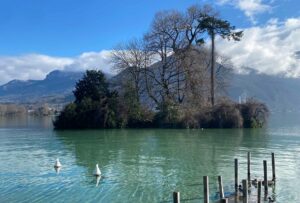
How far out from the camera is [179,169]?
102 ft

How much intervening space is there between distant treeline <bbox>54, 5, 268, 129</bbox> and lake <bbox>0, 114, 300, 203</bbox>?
21.3 m

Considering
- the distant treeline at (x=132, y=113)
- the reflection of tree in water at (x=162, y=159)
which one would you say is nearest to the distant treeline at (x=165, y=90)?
the distant treeline at (x=132, y=113)

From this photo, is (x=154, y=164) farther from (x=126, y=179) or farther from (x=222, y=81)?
(x=222, y=81)

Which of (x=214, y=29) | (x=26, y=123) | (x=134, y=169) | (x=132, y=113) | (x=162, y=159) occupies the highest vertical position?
(x=214, y=29)

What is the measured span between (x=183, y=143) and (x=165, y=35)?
29.8 metres

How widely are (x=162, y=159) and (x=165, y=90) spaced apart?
1574 inches

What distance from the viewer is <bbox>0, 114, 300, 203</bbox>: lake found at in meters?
23.4

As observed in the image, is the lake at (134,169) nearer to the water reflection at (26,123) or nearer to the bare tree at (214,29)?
the bare tree at (214,29)

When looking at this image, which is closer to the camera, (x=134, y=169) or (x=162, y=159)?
(x=134, y=169)

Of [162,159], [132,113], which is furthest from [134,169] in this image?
[132,113]

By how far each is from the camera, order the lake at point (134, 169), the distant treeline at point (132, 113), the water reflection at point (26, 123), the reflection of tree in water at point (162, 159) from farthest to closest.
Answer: the water reflection at point (26, 123) → the distant treeline at point (132, 113) → the reflection of tree in water at point (162, 159) → the lake at point (134, 169)

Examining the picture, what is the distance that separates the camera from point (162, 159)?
36.2 meters

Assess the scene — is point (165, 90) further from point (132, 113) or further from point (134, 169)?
point (134, 169)

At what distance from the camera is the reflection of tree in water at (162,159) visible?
25.9 meters
